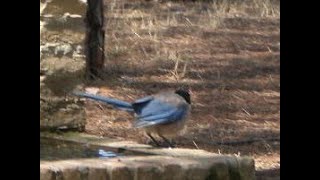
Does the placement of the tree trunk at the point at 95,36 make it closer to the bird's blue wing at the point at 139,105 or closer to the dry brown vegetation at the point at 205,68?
the dry brown vegetation at the point at 205,68

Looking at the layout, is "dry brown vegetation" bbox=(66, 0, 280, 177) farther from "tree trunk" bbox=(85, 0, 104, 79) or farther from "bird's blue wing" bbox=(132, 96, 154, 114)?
"bird's blue wing" bbox=(132, 96, 154, 114)

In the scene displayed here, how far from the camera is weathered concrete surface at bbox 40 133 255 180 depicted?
5117 mm

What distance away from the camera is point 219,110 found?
962 centimetres

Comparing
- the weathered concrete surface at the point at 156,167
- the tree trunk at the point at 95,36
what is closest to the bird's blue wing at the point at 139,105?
the weathered concrete surface at the point at 156,167

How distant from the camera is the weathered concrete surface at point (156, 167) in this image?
201 inches

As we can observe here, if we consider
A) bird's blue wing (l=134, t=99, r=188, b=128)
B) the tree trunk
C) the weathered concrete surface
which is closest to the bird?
bird's blue wing (l=134, t=99, r=188, b=128)

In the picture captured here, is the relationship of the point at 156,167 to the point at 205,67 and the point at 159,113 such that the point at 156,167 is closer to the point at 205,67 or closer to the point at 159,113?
the point at 159,113

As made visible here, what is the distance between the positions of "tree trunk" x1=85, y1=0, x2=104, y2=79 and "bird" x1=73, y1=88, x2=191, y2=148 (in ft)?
13.3

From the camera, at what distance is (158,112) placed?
6062mm

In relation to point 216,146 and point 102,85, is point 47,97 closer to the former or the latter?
point 216,146

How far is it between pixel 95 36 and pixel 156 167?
5.24 m

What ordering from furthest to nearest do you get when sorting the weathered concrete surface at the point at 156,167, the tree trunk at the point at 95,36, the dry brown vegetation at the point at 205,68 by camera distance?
the tree trunk at the point at 95,36
the dry brown vegetation at the point at 205,68
the weathered concrete surface at the point at 156,167

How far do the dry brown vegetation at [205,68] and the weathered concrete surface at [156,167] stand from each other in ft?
7.13
